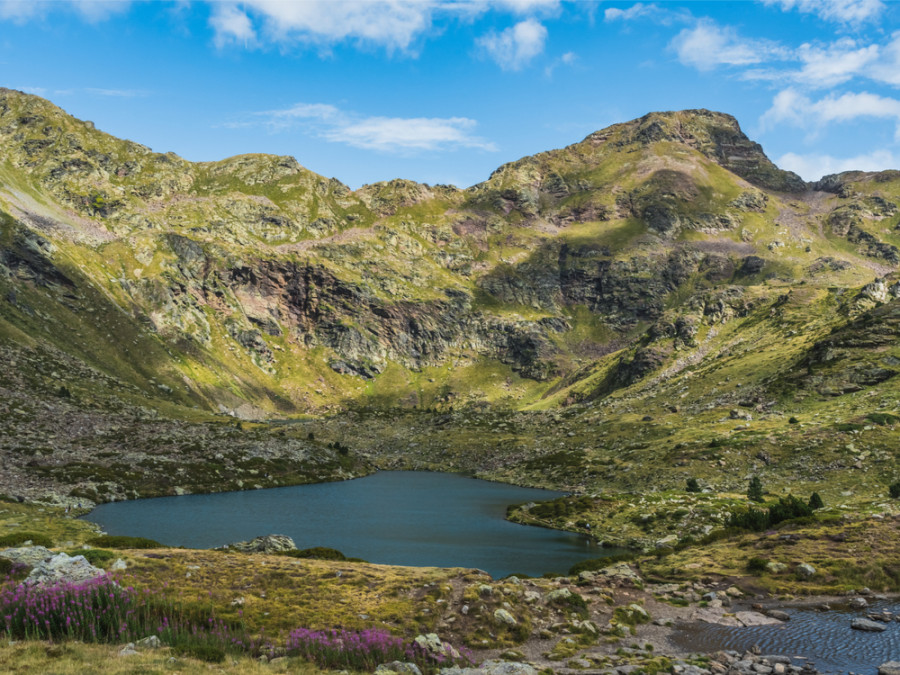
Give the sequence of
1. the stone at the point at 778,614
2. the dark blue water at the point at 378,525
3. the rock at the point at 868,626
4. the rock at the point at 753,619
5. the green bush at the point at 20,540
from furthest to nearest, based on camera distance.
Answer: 1. the dark blue water at the point at 378,525
2. the green bush at the point at 20,540
3. the stone at the point at 778,614
4. the rock at the point at 753,619
5. the rock at the point at 868,626

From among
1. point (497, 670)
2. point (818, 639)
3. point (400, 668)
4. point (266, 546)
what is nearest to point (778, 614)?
point (818, 639)

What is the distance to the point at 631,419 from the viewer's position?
16288 centimetres

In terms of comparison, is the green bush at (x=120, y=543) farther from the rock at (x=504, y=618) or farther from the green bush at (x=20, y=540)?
the rock at (x=504, y=618)

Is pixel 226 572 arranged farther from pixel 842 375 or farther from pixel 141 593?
pixel 842 375

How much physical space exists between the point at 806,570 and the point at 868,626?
471 inches

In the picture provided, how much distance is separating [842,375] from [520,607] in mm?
128579

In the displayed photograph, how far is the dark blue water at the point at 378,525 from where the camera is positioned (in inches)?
2729

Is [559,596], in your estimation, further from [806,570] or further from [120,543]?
[120,543]

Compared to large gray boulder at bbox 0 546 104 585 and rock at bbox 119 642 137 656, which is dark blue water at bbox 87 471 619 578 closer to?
large gray boulder at bbox 0 546 104 585

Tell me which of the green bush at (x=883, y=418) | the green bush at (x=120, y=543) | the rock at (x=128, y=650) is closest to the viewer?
the rock at (x=128, y=650)

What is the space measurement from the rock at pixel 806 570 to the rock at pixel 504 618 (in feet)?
83.1

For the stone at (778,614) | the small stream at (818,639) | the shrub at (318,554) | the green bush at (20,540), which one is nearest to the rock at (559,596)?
the small stream at (818,639)

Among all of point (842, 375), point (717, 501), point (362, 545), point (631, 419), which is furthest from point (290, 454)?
point (842, 375)

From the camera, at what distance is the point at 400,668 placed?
80.2ft
